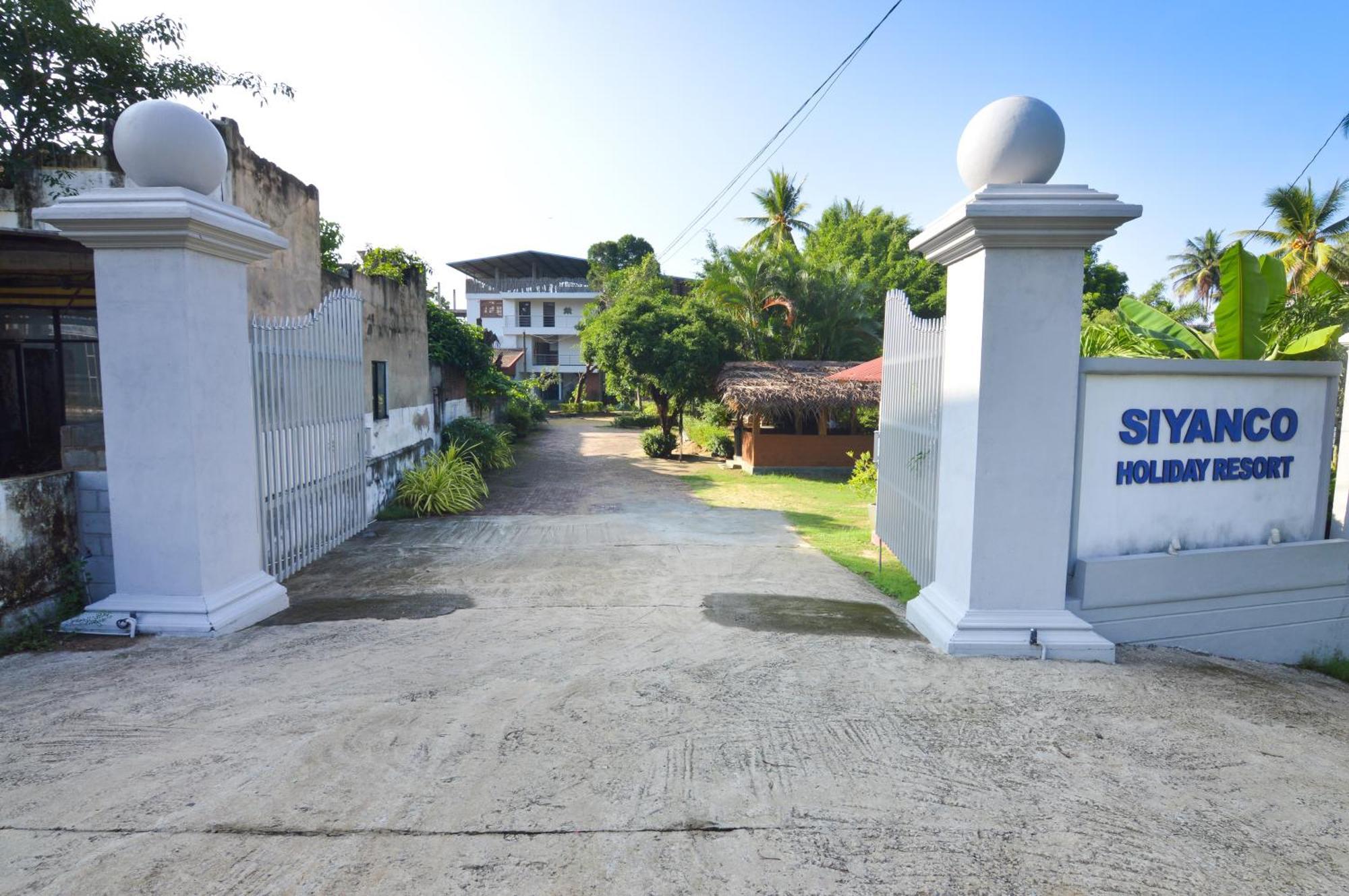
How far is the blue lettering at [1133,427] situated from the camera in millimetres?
4562

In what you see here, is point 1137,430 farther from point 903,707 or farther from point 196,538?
point 196,538

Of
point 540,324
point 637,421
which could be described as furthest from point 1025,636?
point 540,324

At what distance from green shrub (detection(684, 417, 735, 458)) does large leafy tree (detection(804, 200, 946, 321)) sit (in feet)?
29.3

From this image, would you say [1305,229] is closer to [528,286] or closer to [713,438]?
[713,438]

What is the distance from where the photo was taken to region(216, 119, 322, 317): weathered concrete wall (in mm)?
7426

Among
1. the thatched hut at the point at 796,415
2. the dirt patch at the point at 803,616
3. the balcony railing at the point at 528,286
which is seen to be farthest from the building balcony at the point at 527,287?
the dirt patch at the point at 803,616

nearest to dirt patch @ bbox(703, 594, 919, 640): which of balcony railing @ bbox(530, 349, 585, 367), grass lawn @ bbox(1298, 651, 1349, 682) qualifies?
grass lawn @ bbox(1298, 651, 1349, 682)

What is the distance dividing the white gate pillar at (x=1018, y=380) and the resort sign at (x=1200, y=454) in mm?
303

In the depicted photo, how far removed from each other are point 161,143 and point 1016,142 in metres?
5.16

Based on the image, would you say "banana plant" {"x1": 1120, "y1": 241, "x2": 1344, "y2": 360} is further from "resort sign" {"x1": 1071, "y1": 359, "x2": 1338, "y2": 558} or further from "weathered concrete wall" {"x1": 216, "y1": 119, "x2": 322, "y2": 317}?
"weathered concrete wall" {"x1": 216, "y1": 119, "x2": 322, "y2": 317}

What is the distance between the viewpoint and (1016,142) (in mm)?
4230

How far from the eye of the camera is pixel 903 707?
11.9 feet

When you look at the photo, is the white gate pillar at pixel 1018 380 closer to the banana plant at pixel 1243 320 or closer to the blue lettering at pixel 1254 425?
the blue lettering at pixel 1254 425

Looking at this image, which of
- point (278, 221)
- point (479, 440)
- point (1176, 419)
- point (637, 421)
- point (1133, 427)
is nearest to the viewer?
point (1133, 427)
